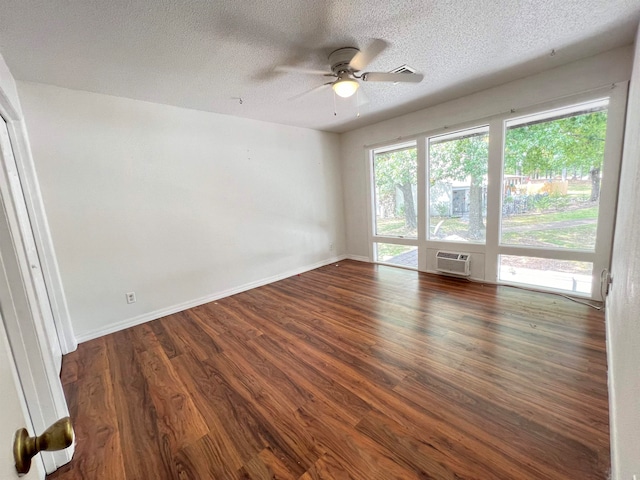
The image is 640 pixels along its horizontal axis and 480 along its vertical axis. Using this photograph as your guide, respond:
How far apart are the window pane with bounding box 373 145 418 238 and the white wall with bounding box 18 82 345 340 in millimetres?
1406

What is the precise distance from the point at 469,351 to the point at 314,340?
127cm

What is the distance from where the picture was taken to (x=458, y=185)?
3.71 metres

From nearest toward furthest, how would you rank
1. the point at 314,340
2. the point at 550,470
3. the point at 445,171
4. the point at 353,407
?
the point at 550,470 < the point at 353,407 < the point at 314,340 < the point at 445,171

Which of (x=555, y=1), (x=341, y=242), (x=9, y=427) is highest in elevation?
(x=555, y=1)

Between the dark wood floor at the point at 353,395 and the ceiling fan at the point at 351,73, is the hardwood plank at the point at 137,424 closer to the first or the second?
the dark wood floor at the point at 353,395

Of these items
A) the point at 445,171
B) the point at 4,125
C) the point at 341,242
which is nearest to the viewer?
the point at 4,125

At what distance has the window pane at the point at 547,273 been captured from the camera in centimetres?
287

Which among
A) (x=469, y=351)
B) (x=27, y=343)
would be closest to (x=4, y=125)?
(x=27, y=343)

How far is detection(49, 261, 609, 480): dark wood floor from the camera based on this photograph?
4.28ft

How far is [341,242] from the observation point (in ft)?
17.4

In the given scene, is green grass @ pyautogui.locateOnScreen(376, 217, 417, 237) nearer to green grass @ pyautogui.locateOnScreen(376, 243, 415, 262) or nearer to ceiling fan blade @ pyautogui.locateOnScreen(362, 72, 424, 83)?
green grass @ pyautogui.locateOnScreen(376, 243, 415, 262)

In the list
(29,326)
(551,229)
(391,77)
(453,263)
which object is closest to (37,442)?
(29,326)

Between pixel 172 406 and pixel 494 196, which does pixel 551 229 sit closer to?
pixel 494 196

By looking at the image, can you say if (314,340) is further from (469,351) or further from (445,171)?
(445,171)
